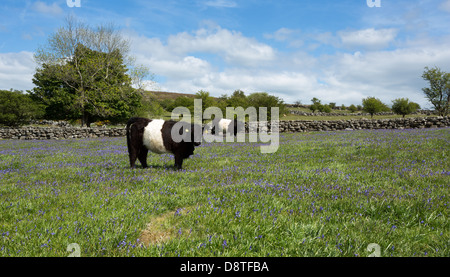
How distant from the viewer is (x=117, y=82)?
40.6m

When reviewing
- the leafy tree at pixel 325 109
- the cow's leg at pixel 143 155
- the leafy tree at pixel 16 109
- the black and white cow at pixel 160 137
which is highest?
the leafy tree at pixel 325 109

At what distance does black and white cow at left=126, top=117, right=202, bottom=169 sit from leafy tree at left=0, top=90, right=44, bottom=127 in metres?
37.9

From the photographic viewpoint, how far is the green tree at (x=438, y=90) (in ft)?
152

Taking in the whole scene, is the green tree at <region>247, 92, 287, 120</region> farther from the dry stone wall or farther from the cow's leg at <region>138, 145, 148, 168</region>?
the cow's leg at <region>138, 145, 148, 168</region>

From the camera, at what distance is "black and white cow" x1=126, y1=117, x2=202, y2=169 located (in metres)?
8.14

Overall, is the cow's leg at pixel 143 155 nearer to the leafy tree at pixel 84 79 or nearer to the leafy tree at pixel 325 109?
the leafy tree at pixel 84 79

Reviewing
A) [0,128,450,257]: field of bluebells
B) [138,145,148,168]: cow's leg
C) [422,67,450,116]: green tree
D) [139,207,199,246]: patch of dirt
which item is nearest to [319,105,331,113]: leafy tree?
[422,67,450,116]: green tree

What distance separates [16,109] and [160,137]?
1599 inches

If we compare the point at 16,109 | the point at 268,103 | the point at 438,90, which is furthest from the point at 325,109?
the point at 16,109

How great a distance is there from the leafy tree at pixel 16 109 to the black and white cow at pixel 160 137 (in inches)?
1493

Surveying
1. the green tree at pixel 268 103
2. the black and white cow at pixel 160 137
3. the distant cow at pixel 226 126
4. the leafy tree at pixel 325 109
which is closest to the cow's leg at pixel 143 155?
the black and white cow at pixel 160 137

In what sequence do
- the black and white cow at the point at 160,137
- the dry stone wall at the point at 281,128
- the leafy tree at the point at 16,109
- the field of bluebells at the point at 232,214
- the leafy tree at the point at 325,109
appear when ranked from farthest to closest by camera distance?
the leafy tree at the point at 325,109 < the leafy tree at the point at 16,109 < the dry stone wall at the point at 281,128 < the black and white cow at the point at 160,137 < the field of bluebells at the point at 232,214
